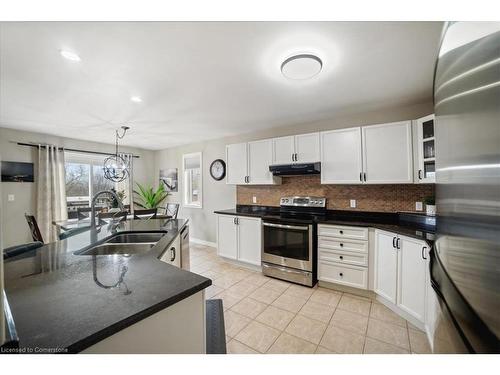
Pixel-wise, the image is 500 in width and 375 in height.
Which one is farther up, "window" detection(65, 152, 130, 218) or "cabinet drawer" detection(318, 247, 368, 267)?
"window" detection(65, 152, 130, 218)

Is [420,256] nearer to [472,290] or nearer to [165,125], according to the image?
[472,290]

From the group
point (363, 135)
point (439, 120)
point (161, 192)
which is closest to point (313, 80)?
point (363, 135)

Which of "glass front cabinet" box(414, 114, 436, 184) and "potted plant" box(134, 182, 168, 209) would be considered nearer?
"glass front cabinet" box(414, 114, 436, 184)

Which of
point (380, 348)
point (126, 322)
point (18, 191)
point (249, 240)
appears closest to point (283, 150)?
point (249, 240)

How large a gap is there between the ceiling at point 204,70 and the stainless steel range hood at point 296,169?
71 centimetres

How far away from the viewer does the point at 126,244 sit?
1.79 metres

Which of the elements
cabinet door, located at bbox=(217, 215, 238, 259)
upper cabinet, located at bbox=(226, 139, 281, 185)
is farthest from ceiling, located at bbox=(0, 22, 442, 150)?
cabinet door, located at bbox=(217, 215, 238, 259)

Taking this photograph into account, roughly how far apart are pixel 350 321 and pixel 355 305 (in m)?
0.34

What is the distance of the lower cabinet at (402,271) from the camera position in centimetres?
187

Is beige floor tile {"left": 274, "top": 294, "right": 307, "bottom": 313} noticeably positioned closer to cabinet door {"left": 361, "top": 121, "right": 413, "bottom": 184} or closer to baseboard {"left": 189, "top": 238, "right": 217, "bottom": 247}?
cabinet door {"left": 361, "top": 121, "right": 413, "bottom": 184}

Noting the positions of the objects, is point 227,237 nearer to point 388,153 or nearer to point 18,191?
point 388,153

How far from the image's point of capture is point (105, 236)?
1.73 meters

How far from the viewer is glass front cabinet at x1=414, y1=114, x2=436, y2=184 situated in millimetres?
2176

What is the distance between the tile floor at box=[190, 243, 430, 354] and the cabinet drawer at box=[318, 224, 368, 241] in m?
0.70
